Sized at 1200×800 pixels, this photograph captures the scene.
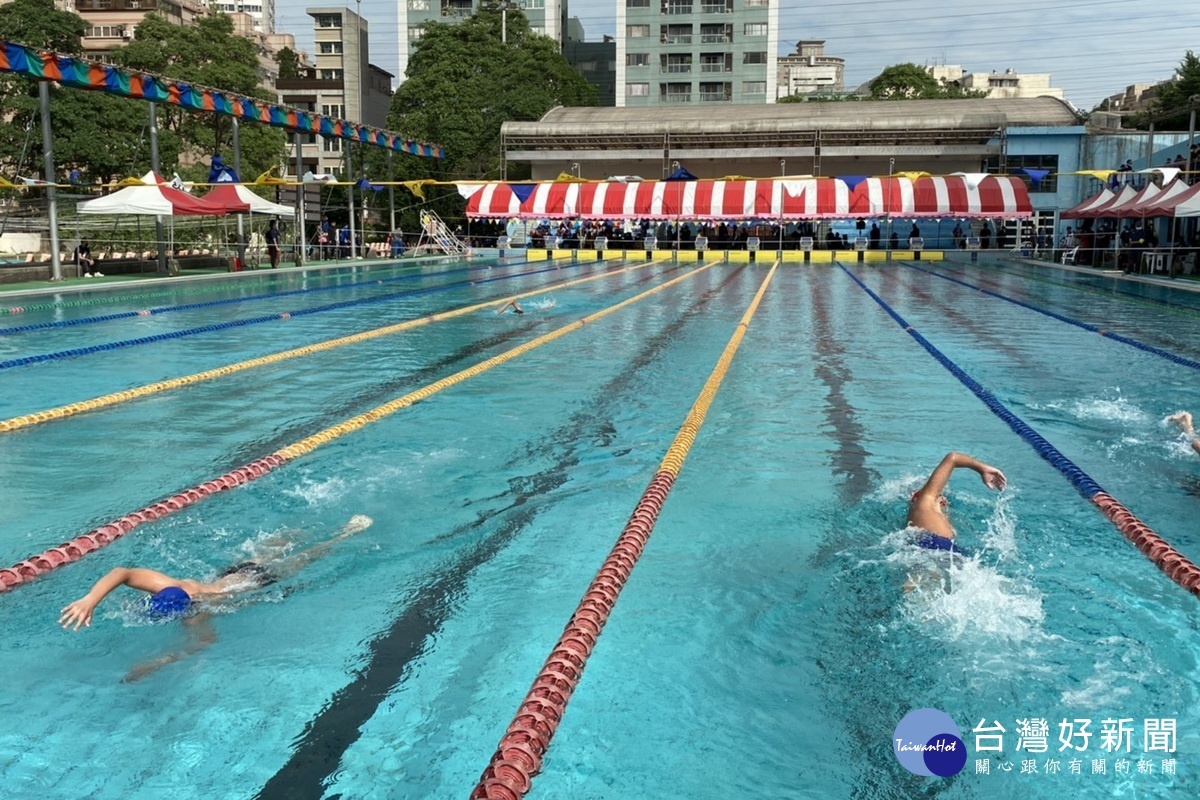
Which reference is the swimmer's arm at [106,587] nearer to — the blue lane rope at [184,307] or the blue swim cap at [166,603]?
the blue swim cap at [166,603]

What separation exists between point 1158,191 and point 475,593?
21563mm

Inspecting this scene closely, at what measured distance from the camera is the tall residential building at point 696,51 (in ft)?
199

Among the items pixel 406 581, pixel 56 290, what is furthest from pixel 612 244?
pixel 406 581

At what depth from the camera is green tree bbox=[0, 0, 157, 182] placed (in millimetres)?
31828

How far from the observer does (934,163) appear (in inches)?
1500

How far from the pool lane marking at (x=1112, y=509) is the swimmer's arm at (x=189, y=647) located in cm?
365

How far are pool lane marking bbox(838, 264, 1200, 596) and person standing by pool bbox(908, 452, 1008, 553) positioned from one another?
0.66 m

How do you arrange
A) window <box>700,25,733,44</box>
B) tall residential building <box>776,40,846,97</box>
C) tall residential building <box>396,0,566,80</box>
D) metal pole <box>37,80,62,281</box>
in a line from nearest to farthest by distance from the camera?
metal pole <box>37,80,62,281</box>, window <box>700,25,733,44</box>, tall residential building <box>396,0,566,80</box>, tall residential building <box>776,40,846,97</box>

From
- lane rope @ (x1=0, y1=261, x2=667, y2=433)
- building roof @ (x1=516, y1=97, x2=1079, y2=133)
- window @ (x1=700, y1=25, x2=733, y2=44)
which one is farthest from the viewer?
window @ (x1=700, y1=25, x2=733, y2=44)

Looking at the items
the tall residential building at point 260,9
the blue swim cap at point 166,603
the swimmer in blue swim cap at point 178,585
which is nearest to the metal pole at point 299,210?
the swimmer in blue swim cap at point 178,585

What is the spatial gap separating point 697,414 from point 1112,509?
9.63 ft

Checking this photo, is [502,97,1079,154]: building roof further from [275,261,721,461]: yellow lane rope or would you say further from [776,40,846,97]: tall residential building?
[776,40,846,97]: tall residential building

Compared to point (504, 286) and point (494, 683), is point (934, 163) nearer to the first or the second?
point (504, 286)

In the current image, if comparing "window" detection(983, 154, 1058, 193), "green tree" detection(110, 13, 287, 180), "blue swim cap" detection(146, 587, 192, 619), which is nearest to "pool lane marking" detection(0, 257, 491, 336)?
"blue swim cap" detection(146, 587, 192, 619)
